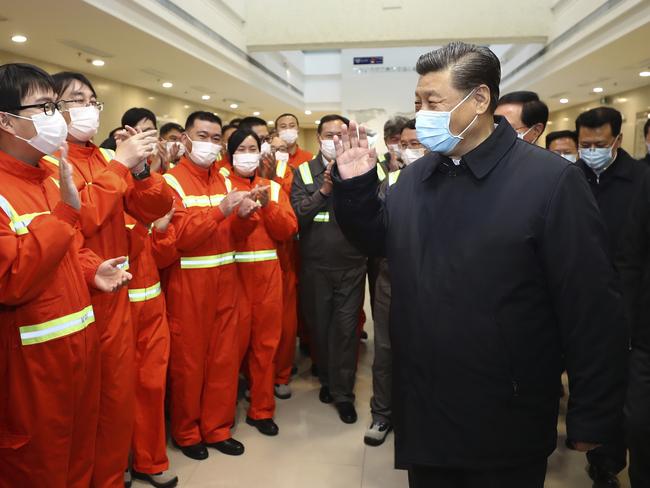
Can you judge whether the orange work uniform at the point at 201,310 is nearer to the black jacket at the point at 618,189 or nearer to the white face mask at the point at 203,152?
the white face mask at the point at 203,152

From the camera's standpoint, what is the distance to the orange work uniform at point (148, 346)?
7.23 ft

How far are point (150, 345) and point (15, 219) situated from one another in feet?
3.11

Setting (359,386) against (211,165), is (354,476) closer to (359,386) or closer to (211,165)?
(359,386)

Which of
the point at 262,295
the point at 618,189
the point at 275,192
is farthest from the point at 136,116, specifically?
the point at 618,189

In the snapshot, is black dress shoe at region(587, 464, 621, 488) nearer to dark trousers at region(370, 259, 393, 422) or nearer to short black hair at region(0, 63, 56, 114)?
dark trousers at region(370, 259, 393, 422)

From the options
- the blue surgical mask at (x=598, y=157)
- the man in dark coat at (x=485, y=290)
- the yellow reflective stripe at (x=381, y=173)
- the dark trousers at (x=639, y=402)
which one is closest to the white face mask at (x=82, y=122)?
the man in dark coat at (x=485, y=290)

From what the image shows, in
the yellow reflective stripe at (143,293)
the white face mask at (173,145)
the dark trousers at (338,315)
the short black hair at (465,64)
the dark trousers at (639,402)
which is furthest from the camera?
the dark trousers at (338,315)

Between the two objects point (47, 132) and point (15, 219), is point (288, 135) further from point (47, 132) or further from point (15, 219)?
point (15, 219)

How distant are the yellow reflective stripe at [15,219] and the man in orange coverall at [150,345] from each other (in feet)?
2.12

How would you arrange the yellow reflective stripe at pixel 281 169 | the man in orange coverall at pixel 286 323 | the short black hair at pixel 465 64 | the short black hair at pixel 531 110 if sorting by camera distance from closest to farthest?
1. the short black hair at pixel 465 64
2. the short black hair at pixel 531 110
3. the man in orange coverall at pixel 286 323
4. the yellow reflective stripe at pixel 281 169

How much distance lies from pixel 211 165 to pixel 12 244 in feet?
4.51

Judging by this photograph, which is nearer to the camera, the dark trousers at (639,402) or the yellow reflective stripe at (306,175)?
the dark trousers at (639,402)

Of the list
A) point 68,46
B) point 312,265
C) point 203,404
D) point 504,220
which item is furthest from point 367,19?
point 504,220

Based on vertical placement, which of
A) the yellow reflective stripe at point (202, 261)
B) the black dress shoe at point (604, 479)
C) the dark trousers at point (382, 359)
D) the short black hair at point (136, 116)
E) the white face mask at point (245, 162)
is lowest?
the black dress shoe at point (604, 479)
